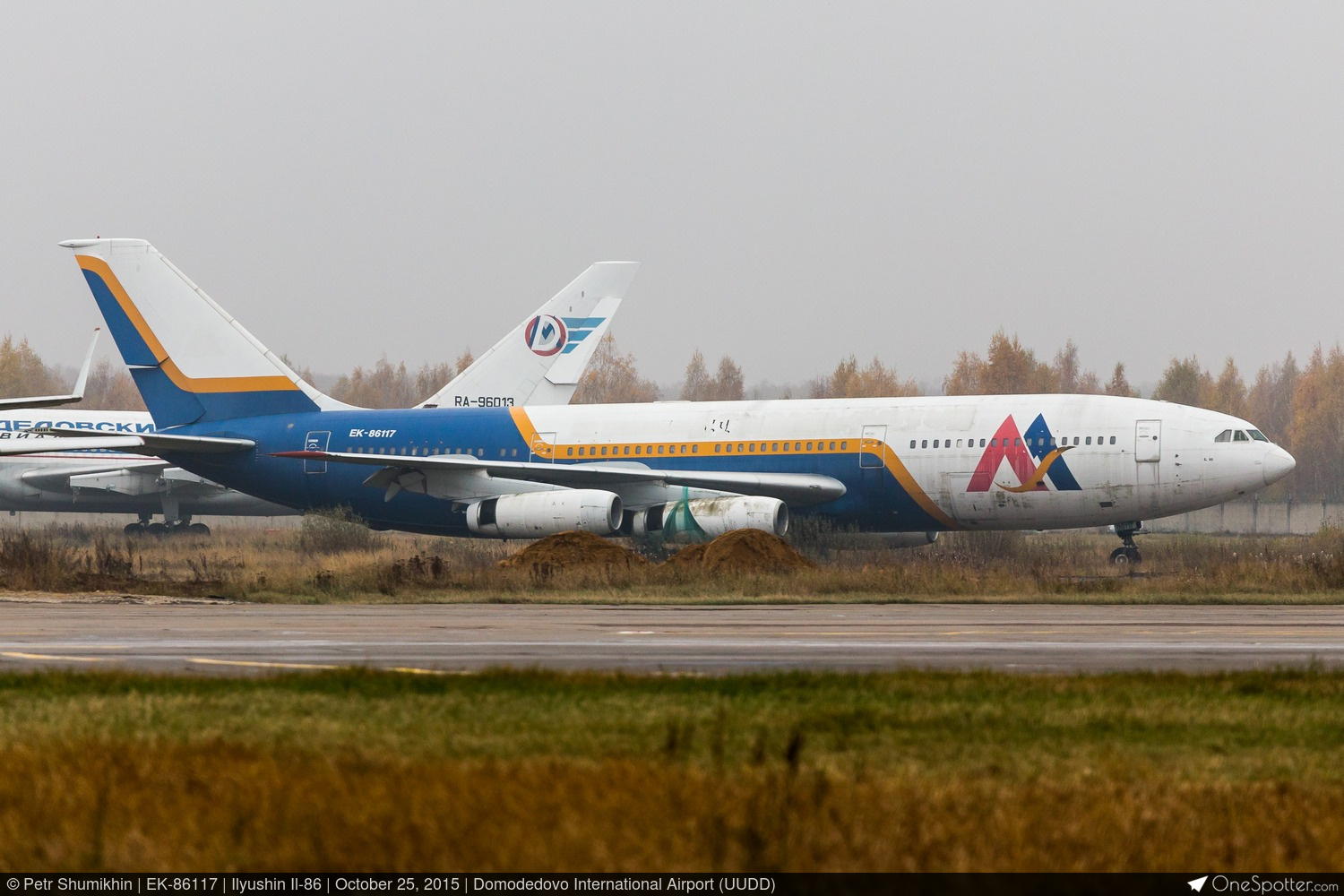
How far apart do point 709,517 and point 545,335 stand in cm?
1840

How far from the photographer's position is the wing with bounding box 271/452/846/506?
125 ft

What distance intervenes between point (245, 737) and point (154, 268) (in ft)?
116

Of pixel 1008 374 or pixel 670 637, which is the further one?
A: pixel 1008 374

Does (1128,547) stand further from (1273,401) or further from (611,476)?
(1273,401)

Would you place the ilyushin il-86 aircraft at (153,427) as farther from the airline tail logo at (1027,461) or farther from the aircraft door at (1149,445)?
the aircraft door at (1149,445)

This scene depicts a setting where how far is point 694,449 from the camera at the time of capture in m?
40.0

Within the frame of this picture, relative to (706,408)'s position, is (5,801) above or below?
below

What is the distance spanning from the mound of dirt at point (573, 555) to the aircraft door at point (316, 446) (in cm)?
981

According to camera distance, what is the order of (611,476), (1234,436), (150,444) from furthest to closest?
(150,444)
(611,476)
(1234,436)

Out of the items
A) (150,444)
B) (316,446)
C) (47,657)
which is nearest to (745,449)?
(316,446)

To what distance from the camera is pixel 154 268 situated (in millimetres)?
43625

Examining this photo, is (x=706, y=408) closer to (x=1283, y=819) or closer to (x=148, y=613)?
(x=148, y=613)
